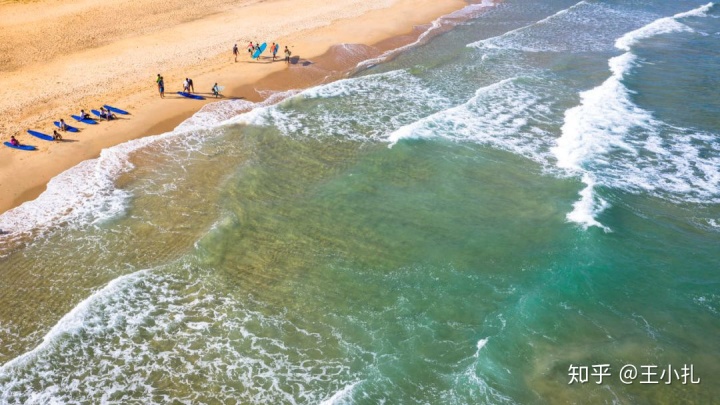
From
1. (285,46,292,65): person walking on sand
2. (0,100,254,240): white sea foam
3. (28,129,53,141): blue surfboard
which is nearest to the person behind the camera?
(0,100,254,240): white sea foam

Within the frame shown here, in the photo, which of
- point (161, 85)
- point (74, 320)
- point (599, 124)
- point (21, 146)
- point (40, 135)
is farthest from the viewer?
point (161, 85)

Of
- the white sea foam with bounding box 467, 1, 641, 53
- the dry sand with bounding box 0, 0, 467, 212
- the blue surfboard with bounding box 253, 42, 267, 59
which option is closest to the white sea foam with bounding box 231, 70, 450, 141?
the dry sand with bounding box 0, 0, 467, 212

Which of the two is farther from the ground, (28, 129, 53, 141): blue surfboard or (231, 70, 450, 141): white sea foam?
(28, 129, 53, 141): blue surfboard

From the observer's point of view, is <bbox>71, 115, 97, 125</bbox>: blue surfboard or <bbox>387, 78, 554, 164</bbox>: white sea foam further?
<bbox>387, 78, 554, 164</bbox>: white sea foam

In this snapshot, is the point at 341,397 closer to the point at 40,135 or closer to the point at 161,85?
the point at 40,135

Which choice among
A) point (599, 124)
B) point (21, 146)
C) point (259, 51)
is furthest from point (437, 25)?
point (21, 146)

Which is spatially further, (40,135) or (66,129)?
(66,129)

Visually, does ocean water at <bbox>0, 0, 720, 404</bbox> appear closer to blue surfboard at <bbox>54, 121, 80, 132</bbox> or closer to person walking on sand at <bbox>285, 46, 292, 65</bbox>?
blue surfboard at <bbox>54, 121, 80, 132</bbox>
